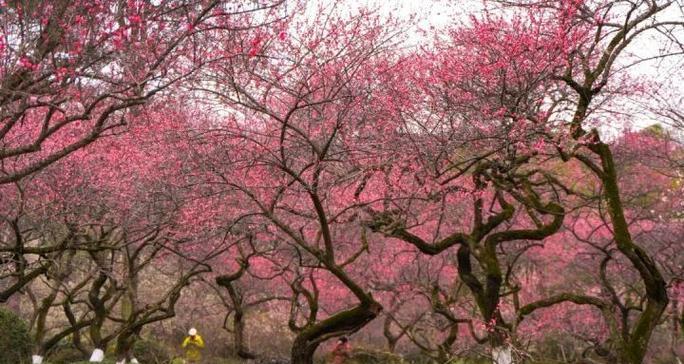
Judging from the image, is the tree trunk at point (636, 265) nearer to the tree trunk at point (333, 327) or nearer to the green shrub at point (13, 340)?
the tree trunk at point (333, 327)

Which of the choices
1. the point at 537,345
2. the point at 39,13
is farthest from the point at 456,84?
the point at 537,345

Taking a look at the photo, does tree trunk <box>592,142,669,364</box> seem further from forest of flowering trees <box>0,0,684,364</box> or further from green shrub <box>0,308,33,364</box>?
green shrub <box>0,308,33,364</box>

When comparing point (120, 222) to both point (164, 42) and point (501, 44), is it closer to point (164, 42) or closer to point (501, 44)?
point (164, 42)

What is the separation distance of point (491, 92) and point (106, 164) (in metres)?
7.46

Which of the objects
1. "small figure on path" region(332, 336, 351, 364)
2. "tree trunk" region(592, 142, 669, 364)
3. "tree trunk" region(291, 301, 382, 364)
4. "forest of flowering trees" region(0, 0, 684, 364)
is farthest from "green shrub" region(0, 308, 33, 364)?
"tree trunk" region(592, 142, 669, 364)

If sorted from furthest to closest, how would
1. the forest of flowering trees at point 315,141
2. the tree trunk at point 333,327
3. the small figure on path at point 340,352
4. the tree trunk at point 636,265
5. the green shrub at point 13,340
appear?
the small figure on path at point 340,352 → the green shrub at point 13,340 → the tree trunk at point 333,327 → the tree trunk at point 636,265 → the forest of flowering trees at point 315,141

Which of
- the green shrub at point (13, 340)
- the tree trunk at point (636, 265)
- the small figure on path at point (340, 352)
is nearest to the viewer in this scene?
the tree trunk at point (636, 265)

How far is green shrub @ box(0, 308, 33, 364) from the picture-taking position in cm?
1108

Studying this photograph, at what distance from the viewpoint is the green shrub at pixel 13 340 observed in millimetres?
11078

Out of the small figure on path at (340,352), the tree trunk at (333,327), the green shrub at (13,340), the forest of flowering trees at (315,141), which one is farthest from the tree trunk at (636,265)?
the green shrub at (13,340)

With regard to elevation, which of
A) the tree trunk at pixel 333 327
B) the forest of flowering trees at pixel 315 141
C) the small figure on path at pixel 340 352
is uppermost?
the forest of flowering trees at pixel 315 141

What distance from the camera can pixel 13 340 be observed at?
1121 cm

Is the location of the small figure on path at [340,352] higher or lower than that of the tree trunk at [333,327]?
lower

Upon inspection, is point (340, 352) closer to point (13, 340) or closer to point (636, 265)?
Result: point (13, 340)
